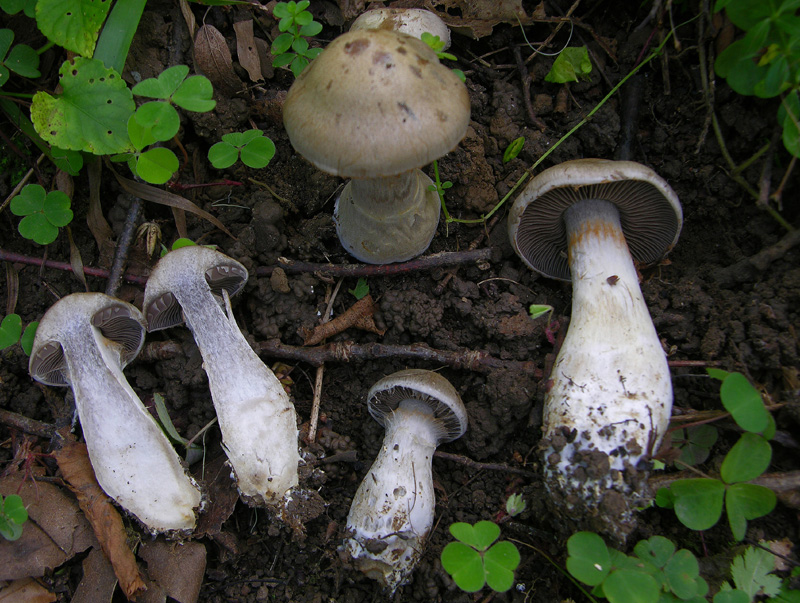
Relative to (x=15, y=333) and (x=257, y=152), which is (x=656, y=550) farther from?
(x=15, y=333)

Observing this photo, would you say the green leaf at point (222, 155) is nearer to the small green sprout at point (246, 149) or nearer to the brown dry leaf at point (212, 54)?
the small green sprout at point (246, 149)

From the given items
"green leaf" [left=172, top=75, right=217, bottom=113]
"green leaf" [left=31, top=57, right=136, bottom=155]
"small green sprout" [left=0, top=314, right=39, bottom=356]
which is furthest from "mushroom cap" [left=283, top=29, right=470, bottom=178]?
"small green sprout" [left=0, top=314, right=39, bottom=356]

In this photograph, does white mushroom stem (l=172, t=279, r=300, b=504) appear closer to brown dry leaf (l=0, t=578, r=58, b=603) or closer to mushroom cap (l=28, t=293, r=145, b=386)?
mushroom cap (l=28, t=293, r=145, b=386)

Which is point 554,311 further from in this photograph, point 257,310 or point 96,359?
point 96,359

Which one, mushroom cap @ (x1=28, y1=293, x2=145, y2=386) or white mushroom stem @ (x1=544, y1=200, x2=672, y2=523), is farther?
mushroom cap @ (x1=28, y1=293, x2=145, y2=386)

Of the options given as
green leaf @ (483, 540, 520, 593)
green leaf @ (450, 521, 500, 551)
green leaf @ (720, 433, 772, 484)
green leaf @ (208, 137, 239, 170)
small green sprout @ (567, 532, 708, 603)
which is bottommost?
green leaf @ (450, 521, 500, 551)

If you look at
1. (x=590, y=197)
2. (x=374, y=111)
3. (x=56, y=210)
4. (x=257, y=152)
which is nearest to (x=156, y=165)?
(x=257, y=152)

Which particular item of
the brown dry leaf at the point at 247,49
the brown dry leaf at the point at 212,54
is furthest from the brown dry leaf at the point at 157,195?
the brown dry leaf at the point at 247,49
